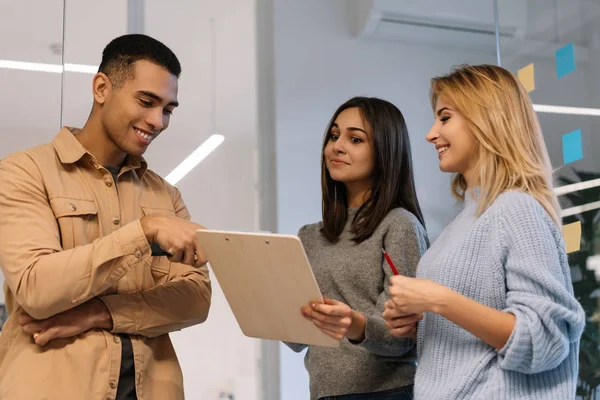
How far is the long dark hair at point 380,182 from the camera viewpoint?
192 centimetres

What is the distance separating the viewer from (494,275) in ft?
4.40

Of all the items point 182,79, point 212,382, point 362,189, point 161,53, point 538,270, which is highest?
point 182,79

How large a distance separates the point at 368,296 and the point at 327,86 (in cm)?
151

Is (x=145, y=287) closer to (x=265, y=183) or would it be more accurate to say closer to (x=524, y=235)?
(x=524, y=235)

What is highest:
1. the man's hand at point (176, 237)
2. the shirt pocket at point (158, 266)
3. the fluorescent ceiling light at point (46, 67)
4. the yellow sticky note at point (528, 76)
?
the fluorescent ceiling light at point (46, 67)

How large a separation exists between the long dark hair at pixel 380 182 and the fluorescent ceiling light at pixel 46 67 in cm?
116

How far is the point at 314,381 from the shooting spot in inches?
70.9

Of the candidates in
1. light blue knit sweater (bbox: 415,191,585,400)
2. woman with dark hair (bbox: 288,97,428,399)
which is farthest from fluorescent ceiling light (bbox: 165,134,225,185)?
light blue knit sweater (bbox: 415,191,585,400)

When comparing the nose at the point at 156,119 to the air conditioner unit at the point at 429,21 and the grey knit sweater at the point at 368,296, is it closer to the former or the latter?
the grey knit sweater at the point at 368,296

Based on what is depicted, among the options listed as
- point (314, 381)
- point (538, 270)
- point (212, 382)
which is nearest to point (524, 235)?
point (538, 270)

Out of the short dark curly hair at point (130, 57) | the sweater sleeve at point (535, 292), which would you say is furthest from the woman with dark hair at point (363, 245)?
the short dark curly hair at point (130, 57)

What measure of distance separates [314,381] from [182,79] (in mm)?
1545

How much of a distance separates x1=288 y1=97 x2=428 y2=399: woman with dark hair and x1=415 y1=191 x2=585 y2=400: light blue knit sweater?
14 cm

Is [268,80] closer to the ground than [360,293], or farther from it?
farther from it
